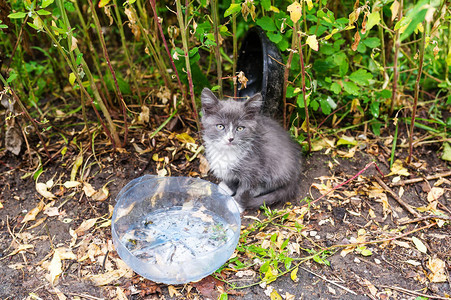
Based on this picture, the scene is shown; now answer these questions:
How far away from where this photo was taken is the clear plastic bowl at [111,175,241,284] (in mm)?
2227

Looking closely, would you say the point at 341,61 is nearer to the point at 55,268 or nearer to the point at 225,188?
the point at 225,188

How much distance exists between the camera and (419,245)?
2.59 metres

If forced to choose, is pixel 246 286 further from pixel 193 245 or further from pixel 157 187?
pixel 157 187

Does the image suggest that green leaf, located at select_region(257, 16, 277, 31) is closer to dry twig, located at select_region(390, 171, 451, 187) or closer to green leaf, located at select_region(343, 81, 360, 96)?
green leaf, located at select_region(343, 81, 360, 96)

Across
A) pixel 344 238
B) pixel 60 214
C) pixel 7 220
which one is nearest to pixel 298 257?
pixel 344 238

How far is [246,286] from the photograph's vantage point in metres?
2.37

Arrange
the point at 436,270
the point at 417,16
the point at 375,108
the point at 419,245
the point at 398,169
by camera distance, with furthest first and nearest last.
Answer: the point at 375,108 → the point at 398,169 → the point at 419,245 → the point at 436,270 → the point at 417,16

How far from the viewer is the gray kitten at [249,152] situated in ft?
8.96

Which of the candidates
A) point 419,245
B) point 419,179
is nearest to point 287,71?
point 419,179

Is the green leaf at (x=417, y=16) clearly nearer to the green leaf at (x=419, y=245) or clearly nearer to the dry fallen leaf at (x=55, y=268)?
the green leaf at (x=419, y=245)

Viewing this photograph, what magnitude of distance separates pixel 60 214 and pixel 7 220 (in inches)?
14.9

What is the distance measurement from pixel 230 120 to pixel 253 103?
196 mm

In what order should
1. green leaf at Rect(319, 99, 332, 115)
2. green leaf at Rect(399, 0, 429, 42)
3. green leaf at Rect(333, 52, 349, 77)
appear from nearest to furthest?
green leaf at Rect(399, 0, 429, 42) < green leaf at Rect(333, 52, 349, 77) < green leaf at Rect(319, 99, 332, 115)

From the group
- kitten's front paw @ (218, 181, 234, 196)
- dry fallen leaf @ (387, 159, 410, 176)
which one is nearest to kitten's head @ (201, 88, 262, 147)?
kitten's front paw @ (218, 181, 234, 196)
